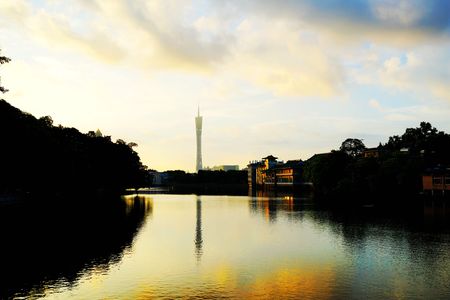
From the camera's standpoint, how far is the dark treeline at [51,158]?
70.7 m

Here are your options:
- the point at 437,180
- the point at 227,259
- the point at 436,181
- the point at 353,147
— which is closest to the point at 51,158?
the point at 227,259

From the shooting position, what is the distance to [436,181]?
359 ft

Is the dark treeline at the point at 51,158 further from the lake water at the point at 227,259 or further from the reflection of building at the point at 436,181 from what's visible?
the reflection of building at the point at 436,181

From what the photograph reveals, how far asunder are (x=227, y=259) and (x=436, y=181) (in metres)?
87.2

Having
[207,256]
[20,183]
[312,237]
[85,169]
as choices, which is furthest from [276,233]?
[85,169]

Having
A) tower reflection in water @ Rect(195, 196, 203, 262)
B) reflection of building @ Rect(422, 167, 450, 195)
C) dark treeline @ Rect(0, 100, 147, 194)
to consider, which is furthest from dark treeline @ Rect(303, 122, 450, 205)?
dark treeline @ Rect(0, 100, 147, 194)

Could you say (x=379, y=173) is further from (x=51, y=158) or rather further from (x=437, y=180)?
(x=51, y=158)

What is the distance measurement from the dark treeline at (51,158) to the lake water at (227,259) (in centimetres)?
1284

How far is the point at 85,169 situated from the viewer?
116625 mm

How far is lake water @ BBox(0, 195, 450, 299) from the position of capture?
28969 millimetres

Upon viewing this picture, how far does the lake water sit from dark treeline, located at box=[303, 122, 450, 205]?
141ft

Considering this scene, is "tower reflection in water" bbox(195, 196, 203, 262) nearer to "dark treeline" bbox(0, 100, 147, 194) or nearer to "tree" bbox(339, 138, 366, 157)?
"dark treeline" bbox(0, 100, 147, 194)

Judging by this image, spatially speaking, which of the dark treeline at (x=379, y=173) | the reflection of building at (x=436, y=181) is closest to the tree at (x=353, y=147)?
the dark treeline at (x=379, y=173)

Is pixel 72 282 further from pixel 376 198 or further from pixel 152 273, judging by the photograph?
pixel 376 198
